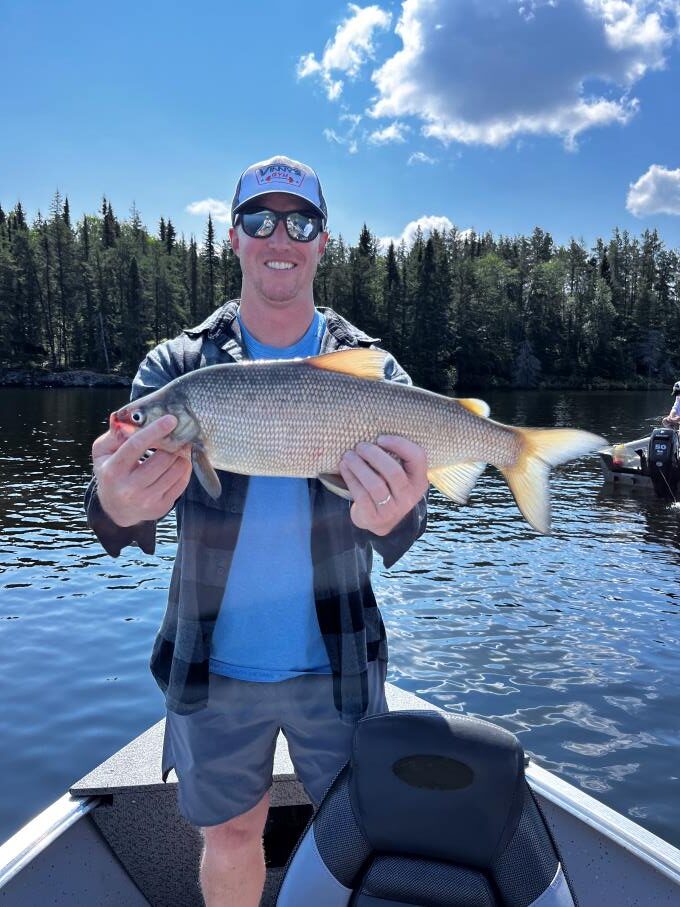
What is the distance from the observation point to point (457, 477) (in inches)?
128

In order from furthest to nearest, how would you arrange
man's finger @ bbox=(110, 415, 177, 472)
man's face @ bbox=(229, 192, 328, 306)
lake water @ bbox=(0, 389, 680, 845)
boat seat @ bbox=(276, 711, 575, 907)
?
lake water @ bbox=(0, 389, 680, 845) < man's face @ bbox=(229, 192, 328, 306) < man's finger @ bbox=(110, 415, 177, 472) < boat seat @ bbox=(276, 711, 575, 907)

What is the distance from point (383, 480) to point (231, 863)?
1657 mm

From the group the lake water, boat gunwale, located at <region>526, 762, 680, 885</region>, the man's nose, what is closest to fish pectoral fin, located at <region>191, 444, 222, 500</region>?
the man's nose

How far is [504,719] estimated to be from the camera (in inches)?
315

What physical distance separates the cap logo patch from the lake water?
570 cm

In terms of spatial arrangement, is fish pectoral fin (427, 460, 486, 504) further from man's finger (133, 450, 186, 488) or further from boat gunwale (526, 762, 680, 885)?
boat gunwale (526, 762, 680, 885)

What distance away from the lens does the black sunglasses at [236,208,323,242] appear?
3129 millimetres

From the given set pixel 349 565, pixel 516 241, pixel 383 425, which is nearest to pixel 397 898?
pixel 349 565

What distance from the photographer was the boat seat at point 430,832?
6.97 feet

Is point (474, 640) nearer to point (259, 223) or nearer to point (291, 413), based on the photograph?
point (291, 413)

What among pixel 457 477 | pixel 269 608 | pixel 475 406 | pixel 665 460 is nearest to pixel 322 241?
pixel 475 406

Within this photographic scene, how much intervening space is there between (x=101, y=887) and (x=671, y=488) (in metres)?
17.0

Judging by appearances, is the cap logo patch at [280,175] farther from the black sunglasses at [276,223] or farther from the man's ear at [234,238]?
the man's ear at [234,238]

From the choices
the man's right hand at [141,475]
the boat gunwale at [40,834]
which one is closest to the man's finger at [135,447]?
the man's right hand at [141,475]
